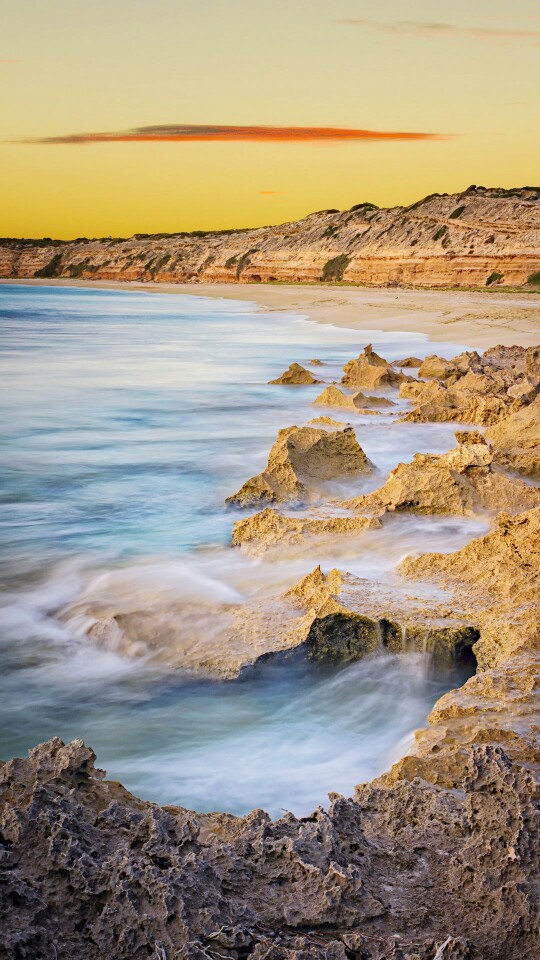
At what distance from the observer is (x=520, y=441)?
6.73m

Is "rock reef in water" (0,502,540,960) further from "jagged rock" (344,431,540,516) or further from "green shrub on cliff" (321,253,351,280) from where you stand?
"green shrub on cliff" (321,253,351,280)

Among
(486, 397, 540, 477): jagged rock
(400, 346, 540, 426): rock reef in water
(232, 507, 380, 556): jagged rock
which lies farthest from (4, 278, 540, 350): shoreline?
(232, 507, 380, 556): jagged rock

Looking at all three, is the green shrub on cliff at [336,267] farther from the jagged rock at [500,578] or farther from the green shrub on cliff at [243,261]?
the jagged rock at [500,578]

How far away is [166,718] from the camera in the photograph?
3.44 metres

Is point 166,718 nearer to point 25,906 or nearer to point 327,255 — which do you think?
point 25,906

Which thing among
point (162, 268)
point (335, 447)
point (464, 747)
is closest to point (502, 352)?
point (335, 447)

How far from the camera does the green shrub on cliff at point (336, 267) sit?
6222 centimetres

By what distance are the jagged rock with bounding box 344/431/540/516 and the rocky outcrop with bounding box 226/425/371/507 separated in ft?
1.47

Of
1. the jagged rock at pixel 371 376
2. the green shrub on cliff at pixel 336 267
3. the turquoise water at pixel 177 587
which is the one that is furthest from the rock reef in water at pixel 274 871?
the green shrub on cliff at pixel 336 267

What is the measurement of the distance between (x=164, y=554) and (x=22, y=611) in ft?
3.43

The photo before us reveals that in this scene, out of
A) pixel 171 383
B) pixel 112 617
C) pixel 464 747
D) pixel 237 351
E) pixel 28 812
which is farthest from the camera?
pixel 237 351

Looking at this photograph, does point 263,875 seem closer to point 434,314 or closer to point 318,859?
point 318,859

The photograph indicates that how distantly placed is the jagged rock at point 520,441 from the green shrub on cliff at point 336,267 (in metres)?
56.1

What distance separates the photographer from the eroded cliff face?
48.9 m
